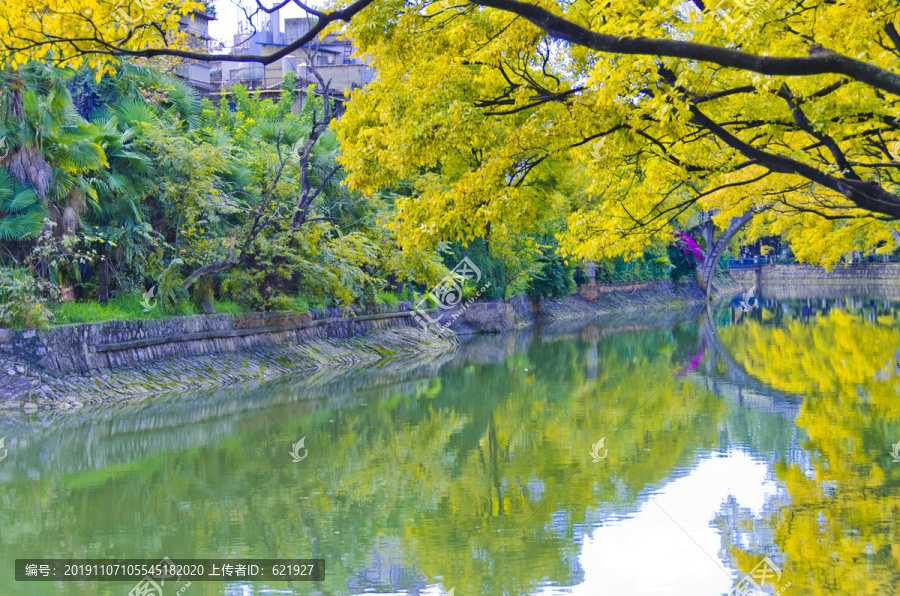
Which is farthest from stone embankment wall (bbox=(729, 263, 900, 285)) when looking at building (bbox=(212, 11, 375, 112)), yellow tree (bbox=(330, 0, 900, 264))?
yellow tree (bbox=(330, 0, 900, 264))

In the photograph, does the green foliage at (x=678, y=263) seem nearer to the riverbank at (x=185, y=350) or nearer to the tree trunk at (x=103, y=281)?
the riverbank at (x=185, y=350)

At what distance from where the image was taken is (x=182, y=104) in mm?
23422

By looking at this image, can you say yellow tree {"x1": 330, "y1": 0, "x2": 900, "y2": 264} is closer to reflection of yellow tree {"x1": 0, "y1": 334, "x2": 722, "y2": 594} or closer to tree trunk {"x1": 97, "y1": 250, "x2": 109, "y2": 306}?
reflection of yellow tree {"x1": 0, "y1": 334, "x2": 722, "y2": 594}

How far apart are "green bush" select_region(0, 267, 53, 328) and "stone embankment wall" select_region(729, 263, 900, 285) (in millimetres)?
74777

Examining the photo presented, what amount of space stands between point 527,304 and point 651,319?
7.36 metres

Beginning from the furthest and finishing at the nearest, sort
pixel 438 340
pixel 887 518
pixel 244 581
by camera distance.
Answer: pixel 438 340
pixel 887 518
pixel 244 581

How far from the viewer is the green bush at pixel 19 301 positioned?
15.2 meters

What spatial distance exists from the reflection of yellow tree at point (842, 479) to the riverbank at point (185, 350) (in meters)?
11.1

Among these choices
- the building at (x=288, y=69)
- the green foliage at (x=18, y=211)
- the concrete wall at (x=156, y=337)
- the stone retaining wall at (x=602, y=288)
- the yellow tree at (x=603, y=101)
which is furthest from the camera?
the stone retaining wall at (x=602, y=288)

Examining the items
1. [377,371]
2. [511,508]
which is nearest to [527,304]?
[377,371]

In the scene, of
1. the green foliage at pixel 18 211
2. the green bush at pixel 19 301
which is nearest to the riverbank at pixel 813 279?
the green foliage at pixel 18 211

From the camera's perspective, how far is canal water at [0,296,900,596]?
7.33 m

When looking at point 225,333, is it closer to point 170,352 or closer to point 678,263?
point 170,352

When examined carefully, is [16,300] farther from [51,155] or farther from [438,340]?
[438,340]
